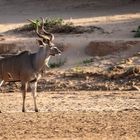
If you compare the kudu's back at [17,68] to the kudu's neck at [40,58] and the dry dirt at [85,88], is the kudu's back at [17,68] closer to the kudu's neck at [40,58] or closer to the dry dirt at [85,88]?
the kudu's neck at [40,58]

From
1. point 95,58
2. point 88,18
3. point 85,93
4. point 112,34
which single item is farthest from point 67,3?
point 85,93

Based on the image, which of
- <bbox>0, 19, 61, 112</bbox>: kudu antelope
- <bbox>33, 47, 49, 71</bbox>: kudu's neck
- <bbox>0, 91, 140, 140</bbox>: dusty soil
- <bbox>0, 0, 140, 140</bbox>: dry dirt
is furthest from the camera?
<bbox>33, 47, 49, 71</bbox>: kudu's neck

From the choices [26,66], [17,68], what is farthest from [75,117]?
[17,68]

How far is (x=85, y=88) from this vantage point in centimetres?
2084

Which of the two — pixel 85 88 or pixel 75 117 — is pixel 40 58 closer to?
pixel 75 117

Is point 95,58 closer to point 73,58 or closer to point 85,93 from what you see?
point 73,58

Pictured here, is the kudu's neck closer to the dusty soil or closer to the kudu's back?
the kudu's back

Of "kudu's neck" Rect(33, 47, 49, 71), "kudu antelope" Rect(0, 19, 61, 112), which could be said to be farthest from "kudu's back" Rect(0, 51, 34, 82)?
"kudu's neck" Rect(33, 47, 49, 71)

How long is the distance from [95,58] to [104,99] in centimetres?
490

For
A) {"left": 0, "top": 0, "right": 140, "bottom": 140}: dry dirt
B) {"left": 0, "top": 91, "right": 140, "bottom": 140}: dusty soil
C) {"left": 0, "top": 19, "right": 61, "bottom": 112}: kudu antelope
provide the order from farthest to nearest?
{"left": 0, "top": 19, "right": 61, "bottom": 112}: kudu antelope, {"left": 0, "top": 0, "right": 140, "bottom": 140}: dry dirt, {"left": 0, "top": 91, "right": 140, "bottom": 140}: dusty soil

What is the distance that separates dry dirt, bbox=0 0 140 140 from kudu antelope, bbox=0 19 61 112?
28.7 inches

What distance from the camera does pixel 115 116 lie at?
592 inches

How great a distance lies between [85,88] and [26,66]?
4.35 m

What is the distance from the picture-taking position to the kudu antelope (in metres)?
16.7
